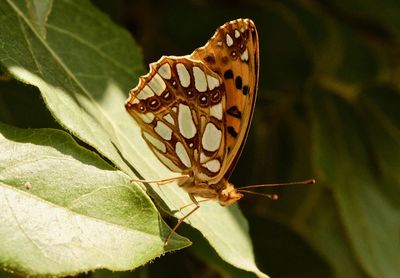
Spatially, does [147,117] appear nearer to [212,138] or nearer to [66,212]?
[212,138]

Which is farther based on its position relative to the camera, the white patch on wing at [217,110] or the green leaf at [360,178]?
the green leaf at [360,178]

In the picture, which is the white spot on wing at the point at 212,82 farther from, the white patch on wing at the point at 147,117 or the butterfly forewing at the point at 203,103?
the white patch on wing at the point at 147,117

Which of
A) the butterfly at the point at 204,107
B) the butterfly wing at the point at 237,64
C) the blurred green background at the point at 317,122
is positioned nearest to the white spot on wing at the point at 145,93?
the butterfly at the point at 204,107

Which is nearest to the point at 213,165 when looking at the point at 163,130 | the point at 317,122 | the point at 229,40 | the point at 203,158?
the point at 203,158

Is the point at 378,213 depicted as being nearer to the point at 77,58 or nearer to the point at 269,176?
the point at 269,176

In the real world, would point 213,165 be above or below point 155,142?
below

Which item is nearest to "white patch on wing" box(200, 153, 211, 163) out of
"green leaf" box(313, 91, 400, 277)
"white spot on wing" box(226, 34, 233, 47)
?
"white spot on wing" box(226, 34, 233, 47)

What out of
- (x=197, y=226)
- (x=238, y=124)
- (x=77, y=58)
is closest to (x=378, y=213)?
(x=238, y=124)
